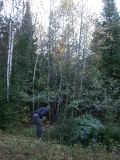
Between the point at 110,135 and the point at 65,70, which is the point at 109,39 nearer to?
the point at 65,70

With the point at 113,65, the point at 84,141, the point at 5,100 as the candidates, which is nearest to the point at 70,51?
the point at 113,65

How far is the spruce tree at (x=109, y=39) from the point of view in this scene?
24.5 m

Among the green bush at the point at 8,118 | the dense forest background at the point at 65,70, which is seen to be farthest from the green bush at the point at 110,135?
the green bush at the point at 8,118

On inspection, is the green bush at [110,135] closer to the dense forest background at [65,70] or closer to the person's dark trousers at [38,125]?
the dense forest background at [65,70]

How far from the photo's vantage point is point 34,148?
8781 mm

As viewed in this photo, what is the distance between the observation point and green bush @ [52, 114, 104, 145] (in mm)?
13914

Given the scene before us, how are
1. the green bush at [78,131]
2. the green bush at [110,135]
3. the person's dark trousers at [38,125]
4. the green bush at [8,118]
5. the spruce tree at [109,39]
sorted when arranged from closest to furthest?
the green bush at [110,135] → the green bush at [78,131] → the person's dark trousers at [38,125] → the green bush at [8,118] → the spruce tree at [109,39]

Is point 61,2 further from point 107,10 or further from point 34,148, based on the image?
point 34,148

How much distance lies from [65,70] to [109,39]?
13.8 feet

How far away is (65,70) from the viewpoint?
25328 millimetres

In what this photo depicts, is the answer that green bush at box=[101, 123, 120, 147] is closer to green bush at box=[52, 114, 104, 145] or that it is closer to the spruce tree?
green bush at box=[52, 114, 104, 145]

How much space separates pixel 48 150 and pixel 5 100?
8.43 m

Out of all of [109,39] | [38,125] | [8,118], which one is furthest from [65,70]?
[38,125]

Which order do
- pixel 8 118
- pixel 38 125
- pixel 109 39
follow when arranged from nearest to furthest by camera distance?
pixel 38 125
pixel 8 118
pixel 109 39
